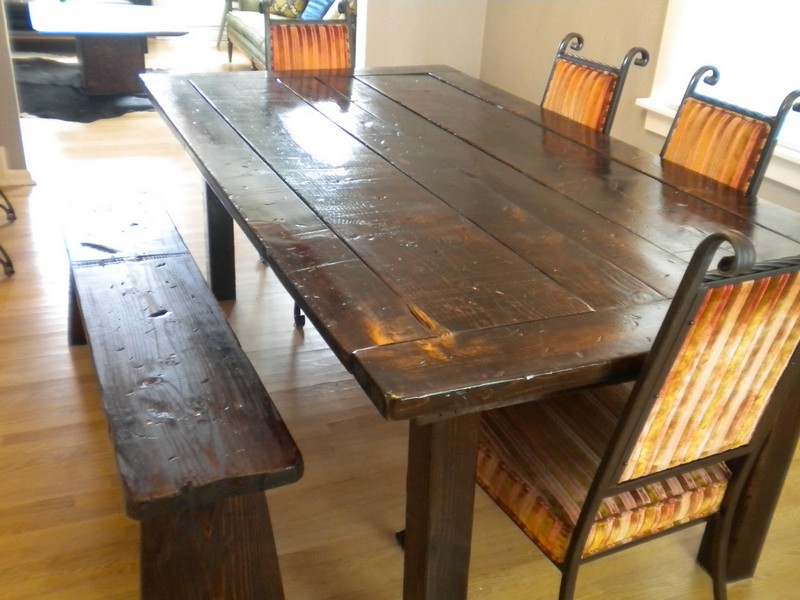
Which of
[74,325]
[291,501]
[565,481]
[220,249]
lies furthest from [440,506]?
[220,249]

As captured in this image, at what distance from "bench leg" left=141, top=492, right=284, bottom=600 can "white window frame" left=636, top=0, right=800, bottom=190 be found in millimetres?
2260

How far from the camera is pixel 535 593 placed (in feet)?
5.46

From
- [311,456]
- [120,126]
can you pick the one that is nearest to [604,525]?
[311,456]

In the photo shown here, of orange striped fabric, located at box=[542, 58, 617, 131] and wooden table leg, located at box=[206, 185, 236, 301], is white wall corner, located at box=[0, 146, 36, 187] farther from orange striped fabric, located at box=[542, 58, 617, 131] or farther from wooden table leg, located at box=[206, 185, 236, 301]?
orange striped fabric, located at box=[542, 58, 617, 131]

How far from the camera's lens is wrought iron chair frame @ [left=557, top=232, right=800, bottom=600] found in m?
0.99

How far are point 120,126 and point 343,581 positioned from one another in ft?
12.2

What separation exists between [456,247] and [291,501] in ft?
2.56

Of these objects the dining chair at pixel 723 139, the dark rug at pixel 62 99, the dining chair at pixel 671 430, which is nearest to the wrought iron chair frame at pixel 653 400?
the dining chair at pixel 671 430

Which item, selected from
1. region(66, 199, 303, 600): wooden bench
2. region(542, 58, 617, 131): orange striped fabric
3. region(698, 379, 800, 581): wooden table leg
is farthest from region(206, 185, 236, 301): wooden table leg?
region(698, 379, 800, 581): wooden table leg

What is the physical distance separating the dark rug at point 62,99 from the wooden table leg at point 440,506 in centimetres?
413

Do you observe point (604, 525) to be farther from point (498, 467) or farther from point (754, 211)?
point (754, 211)

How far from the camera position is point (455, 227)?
156cm

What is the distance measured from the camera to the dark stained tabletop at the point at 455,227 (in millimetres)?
1119

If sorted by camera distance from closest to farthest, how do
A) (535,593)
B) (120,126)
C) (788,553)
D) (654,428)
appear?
(654,428) < (535,593) < (788,553) < (120,126)
